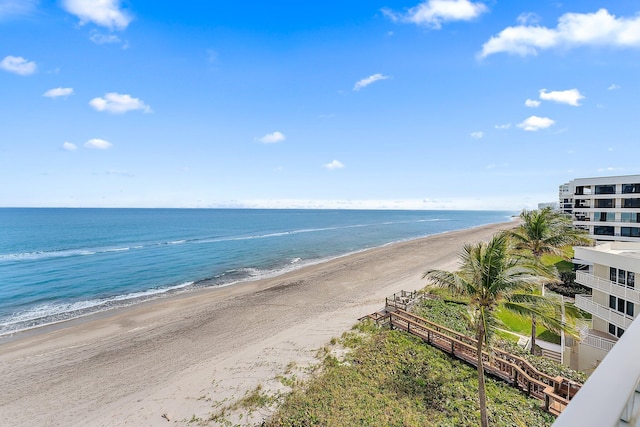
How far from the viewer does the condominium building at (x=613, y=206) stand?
1457 inches

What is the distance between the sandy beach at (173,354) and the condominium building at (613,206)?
28.3m

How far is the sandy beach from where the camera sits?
1339 centimetres

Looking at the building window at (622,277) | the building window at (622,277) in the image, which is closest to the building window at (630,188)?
the building window at (622,277)

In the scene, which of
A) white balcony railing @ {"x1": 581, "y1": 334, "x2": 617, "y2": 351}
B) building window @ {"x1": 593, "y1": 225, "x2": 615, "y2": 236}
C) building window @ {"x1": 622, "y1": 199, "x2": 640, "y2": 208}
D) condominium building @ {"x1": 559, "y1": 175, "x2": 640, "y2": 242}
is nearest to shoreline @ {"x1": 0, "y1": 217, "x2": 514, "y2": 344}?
white balcony railing @ {"x1": 581, "y1": 334, "x2": 617, "y2": 351}

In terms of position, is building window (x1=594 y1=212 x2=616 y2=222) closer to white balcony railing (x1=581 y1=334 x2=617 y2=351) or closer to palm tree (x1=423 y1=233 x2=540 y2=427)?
white balcony railing (x1=581 y1=334 x2=617 y2=351)

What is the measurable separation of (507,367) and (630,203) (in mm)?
38232

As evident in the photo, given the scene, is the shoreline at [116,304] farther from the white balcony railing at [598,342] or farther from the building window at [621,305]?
the building window at [621,305]

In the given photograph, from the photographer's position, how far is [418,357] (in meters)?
15.1

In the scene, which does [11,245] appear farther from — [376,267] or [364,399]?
[364,399]

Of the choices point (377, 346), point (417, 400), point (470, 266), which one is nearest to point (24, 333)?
point (377, 346)

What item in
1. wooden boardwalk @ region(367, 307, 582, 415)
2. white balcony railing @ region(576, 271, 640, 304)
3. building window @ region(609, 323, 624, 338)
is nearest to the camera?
wooden boardwalk @ region(367, 307, 582, 415)

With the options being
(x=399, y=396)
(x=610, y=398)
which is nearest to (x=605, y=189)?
(x=399, y=396)

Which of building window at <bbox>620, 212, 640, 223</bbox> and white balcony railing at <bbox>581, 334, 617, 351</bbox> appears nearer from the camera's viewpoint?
white balcony railing at <bbox>581, 334, 617, 351</bbox>

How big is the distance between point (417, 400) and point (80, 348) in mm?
19552
